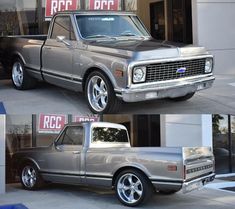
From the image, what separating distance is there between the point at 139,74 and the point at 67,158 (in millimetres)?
3071

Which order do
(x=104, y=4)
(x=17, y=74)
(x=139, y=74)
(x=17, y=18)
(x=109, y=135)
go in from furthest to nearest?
(x=104, y=4) < (x=17, y=18) < (x=17, y=74) < (x=109, y=135) < (x=139, y=74)

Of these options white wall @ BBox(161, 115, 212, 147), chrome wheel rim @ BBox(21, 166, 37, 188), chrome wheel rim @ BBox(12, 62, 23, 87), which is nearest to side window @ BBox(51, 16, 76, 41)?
chrome wheel rim @ BBox(12, 62, 23, 87)

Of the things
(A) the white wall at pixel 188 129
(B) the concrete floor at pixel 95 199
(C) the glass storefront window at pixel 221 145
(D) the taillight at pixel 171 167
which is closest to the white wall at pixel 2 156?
(B) the concrete floor at pixel 95 199

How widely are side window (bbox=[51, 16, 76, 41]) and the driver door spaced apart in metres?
1.98

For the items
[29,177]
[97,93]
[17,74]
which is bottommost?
[29,177]

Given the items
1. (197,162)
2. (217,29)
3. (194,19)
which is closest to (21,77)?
(197,162)

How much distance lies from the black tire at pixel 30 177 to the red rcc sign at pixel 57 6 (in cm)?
511

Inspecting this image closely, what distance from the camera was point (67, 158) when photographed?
950 centimetres

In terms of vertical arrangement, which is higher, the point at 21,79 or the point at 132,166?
the point at 21,79

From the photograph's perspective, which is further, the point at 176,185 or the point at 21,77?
the point at 21,77

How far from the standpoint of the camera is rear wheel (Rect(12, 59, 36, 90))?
10.2 metres

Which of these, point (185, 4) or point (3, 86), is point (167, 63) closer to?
point (3, 86)

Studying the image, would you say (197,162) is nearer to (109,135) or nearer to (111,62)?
(109,135)

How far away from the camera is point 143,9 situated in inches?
814
